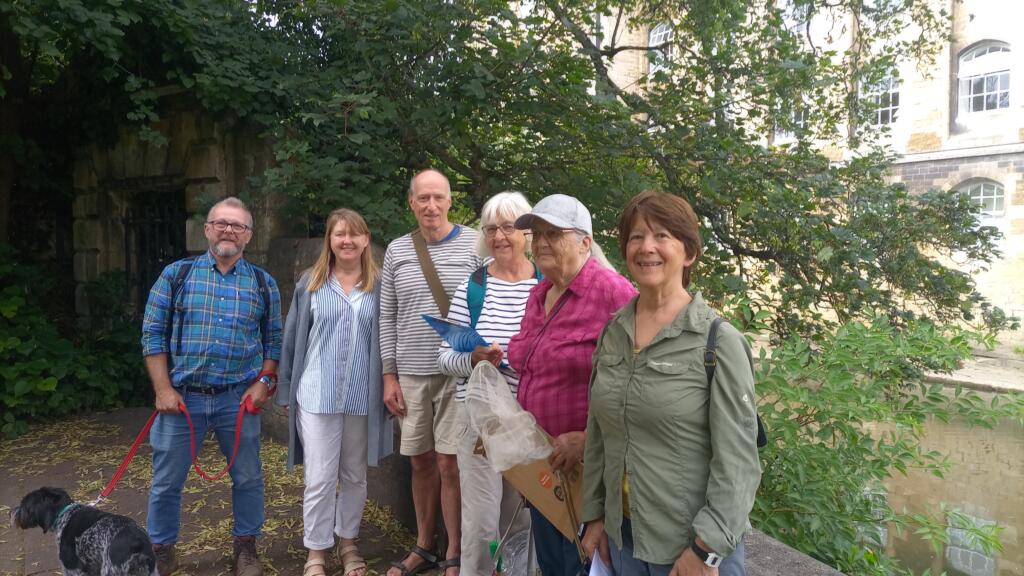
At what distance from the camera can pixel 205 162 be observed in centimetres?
637

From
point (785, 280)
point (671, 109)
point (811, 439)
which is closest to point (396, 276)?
point (811, 439)

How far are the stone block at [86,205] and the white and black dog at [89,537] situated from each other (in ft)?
18.4

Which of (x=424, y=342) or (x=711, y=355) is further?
(x=424, y=342)

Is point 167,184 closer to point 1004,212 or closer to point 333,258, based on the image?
point 333,258

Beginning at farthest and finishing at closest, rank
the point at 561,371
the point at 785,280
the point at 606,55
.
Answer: the point at 606,55 → the point at 785,280 → the point at 561,371

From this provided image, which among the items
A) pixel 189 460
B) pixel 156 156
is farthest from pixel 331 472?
pixel 156 156

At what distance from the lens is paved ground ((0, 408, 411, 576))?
12.4 feet

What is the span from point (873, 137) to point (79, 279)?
813 centimetres

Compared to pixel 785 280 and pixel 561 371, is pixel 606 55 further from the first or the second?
pixel 561 371

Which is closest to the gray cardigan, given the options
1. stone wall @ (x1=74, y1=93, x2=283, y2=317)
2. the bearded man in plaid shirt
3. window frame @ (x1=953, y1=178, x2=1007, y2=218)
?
the bearded man in plaid shirt

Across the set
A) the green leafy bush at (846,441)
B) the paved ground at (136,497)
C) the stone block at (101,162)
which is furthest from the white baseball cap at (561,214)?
the stone block at (101,162)

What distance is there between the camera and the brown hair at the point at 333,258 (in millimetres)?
3398

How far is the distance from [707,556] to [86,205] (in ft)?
26.6

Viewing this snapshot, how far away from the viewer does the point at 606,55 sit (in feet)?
19.1
